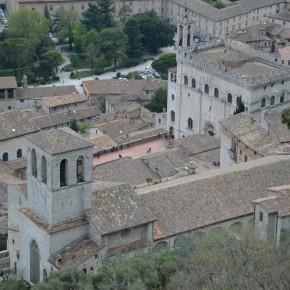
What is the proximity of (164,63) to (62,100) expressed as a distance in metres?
16.2

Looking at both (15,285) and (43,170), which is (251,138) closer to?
(43,170)

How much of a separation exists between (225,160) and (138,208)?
13.7 metres

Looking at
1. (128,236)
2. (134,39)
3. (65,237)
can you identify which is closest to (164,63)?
(134,39)

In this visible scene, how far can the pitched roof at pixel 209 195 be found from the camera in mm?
34094

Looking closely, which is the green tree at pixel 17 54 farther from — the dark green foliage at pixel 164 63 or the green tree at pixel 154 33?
the green tree at pixel 154 33

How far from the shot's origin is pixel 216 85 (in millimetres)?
57250

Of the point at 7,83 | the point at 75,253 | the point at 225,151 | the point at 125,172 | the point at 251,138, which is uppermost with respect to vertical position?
the point at 251,138

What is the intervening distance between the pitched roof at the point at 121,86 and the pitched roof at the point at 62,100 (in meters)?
2.32

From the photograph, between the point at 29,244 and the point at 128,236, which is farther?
the point at 29,244

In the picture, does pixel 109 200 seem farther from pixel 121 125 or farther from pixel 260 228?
pixel 121 125

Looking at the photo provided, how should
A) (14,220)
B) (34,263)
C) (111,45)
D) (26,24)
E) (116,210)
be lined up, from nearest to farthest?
(116,210) → (34,263) → (14,220) → (111,45) → (26,24)

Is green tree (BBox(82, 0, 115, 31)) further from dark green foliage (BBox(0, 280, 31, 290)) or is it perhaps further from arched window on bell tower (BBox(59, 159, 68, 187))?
dark green foliage (BBox(0, 280, 31, 290))

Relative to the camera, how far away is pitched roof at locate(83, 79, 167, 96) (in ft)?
225

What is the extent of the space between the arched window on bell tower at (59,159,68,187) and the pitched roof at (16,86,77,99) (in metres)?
34.8
